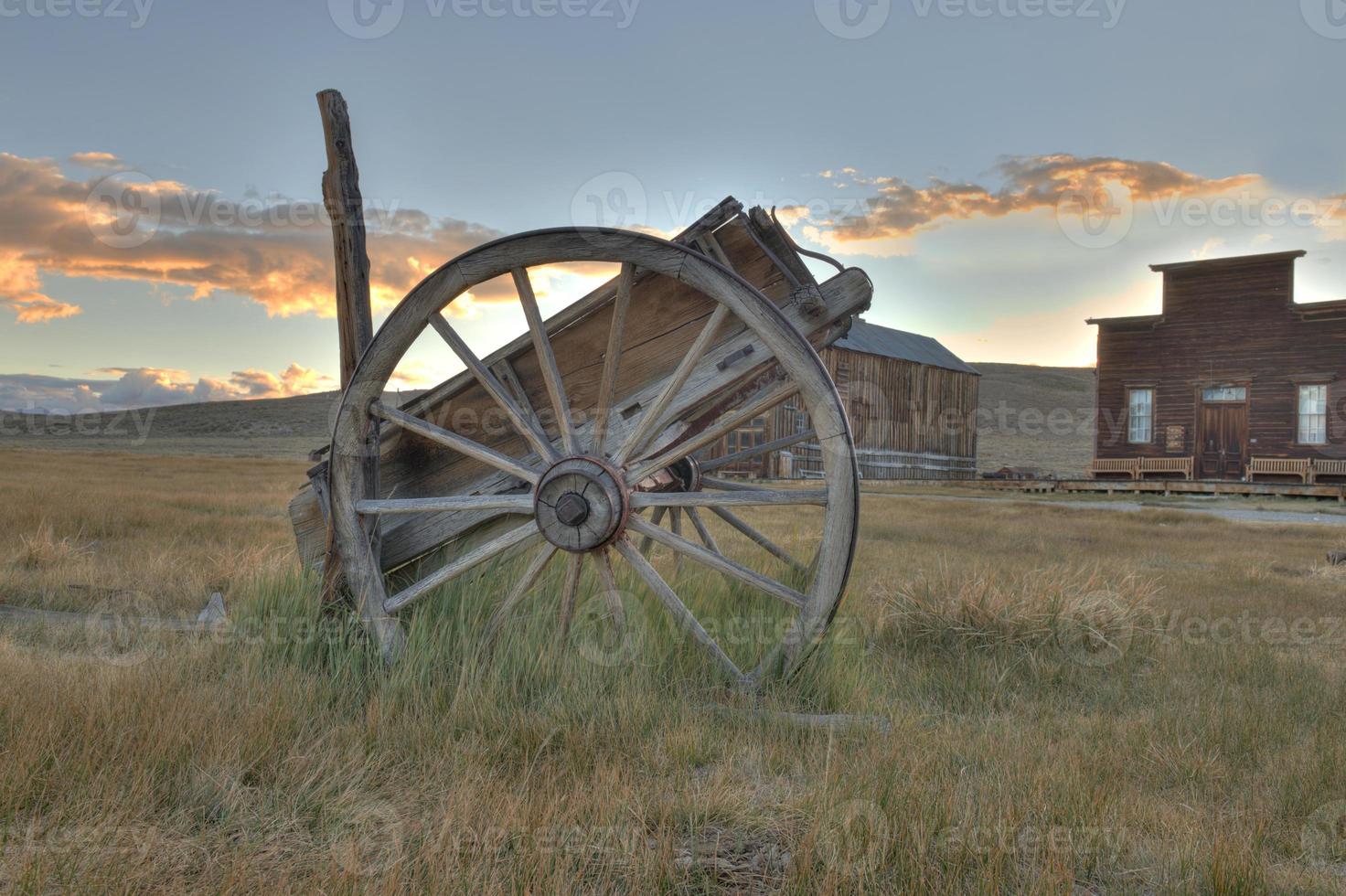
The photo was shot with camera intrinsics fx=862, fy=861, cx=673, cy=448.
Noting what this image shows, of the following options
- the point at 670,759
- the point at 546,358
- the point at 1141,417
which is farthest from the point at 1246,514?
the point at 670,759

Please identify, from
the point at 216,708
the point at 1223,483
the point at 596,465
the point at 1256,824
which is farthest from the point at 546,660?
the point at 1223,483

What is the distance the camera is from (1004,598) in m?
4.88

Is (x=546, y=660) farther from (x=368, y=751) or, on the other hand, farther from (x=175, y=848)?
(x=175, y=848)

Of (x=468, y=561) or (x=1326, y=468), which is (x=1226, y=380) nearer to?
(x=1326, y=468)

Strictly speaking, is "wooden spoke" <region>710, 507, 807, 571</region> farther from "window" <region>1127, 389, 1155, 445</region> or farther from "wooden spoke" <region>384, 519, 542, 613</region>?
"window" <region>1127, 389, 1155, 445</region>

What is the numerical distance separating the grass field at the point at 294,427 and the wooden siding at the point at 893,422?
555cm

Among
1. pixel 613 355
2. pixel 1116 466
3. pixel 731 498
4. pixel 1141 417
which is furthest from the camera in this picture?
pixel 1116 466

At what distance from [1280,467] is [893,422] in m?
11.6

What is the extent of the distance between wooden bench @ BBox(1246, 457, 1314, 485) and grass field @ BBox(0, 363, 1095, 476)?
Answer: 12413mm

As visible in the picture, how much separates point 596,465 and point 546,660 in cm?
82

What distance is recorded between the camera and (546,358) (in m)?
3.68

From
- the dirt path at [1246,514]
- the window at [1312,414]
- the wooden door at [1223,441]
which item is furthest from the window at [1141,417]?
the dirt path at [1246,514]

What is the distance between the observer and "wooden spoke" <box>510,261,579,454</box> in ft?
12.0

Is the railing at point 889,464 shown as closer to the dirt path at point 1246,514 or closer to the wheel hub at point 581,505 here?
the dirt path at point 1246,514
